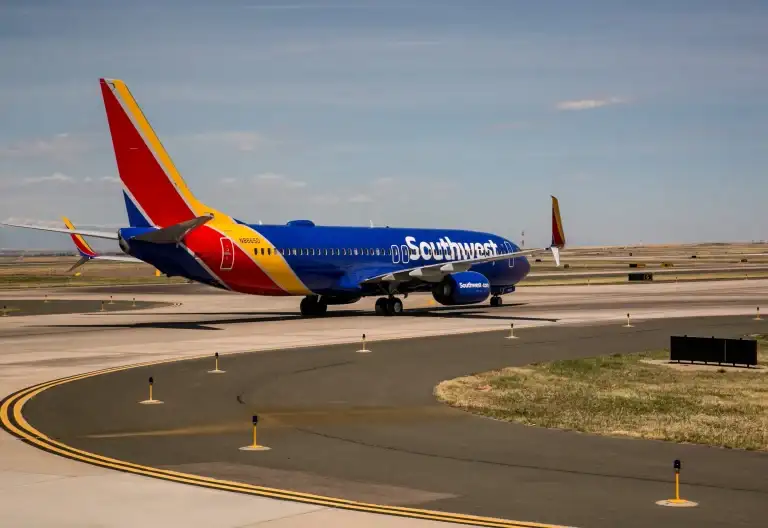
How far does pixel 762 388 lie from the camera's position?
3056 cm

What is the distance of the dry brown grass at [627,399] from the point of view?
76.4ft

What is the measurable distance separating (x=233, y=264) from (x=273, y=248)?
9.98 feet

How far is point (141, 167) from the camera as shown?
49625mm

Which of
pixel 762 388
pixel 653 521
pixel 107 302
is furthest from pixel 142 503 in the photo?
pixel 107 302

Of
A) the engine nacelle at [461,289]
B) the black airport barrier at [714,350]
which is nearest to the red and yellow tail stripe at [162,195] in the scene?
the engine nacelle at [461,289]

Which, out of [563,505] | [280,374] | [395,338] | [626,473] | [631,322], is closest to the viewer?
[563,505]

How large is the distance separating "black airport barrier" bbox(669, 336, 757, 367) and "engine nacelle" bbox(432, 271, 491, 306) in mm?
22432

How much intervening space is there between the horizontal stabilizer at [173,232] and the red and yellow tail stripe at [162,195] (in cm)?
154

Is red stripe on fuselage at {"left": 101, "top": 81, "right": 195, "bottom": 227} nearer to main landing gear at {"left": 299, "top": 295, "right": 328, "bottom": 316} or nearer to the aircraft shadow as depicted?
the aircraft shadow

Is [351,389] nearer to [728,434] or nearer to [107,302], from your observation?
[728,434]

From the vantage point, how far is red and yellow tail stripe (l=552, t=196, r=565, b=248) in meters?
57.6

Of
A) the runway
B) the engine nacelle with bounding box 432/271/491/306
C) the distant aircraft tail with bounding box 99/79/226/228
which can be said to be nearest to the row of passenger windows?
the engine nacelle with bounding box 432/271/491/306

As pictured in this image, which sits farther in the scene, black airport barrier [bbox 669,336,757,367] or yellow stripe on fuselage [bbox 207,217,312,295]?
yellow stripe on fuselage [bbox 207,217,312,295]

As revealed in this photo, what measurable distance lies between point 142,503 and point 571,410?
12971 millimetres
